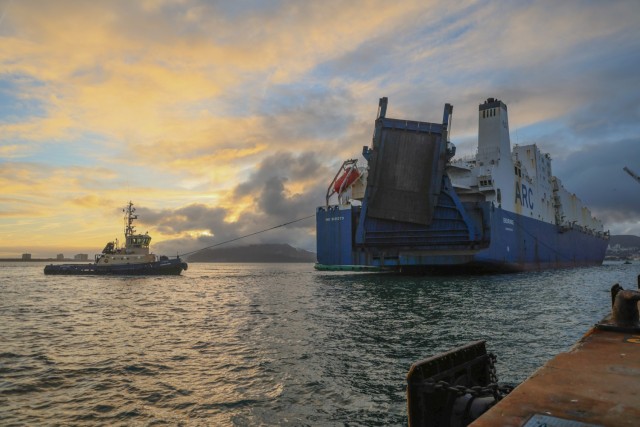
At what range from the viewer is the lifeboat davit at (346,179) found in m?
45.1

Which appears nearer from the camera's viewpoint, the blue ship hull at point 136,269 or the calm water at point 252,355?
the calm water at point 252,355

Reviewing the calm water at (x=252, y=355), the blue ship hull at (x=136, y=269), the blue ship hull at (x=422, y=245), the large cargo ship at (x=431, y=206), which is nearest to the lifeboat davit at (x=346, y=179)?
the large cargo ship at (x=431, y=206)

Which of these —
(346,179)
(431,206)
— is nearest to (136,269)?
(346,179)

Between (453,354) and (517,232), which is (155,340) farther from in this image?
(517,232)

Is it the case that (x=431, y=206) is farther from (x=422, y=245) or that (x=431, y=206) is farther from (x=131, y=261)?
(x=131, y=261)

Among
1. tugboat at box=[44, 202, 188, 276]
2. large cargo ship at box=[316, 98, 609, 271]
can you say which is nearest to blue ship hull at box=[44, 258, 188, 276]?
tugboat at box=[44, 202, 188, 276]

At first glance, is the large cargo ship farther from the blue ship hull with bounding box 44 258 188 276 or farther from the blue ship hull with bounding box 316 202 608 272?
the blue ship hull with bounding box 44 258 188 276

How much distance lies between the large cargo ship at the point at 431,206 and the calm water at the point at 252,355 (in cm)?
1605

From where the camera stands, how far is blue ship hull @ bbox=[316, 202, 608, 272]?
38781 millimetres

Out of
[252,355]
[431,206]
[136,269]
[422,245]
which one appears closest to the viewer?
[252,355]

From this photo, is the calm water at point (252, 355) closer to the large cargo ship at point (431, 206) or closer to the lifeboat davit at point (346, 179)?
the large cargo ship at point (431, 206)

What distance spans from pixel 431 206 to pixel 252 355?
28678 millimetres

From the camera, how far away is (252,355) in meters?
11.3

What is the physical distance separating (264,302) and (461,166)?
99.6ft
